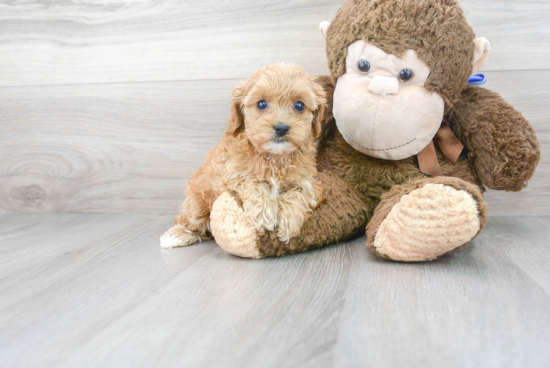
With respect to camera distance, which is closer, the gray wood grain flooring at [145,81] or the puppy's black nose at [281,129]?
the puppy's black nose at [281,129]

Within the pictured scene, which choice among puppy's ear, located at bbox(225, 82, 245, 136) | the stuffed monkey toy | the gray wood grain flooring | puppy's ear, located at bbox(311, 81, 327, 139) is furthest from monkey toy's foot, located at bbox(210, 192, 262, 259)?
the gray wood grain flooring

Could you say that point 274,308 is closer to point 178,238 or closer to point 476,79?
point 178,238

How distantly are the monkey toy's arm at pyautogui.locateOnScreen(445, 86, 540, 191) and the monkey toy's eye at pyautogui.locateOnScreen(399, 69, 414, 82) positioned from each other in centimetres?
23

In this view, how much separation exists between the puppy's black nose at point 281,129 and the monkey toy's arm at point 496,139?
0.55m

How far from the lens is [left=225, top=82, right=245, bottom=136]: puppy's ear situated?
100cm

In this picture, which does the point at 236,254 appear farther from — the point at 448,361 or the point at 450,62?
the point at 450,62

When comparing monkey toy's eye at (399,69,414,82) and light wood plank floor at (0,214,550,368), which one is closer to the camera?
light wood plank floor at (0,214,550,368)

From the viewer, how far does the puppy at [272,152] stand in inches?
37.4

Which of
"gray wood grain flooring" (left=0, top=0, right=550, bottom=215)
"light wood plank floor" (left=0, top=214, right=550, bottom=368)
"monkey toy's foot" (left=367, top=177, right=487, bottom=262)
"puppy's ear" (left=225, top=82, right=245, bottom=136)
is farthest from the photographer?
"gray wood grain flooring" (left=0, top=0, right=550, bottom=215)

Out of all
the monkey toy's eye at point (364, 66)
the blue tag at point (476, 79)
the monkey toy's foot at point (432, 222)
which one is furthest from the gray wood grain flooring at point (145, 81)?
the monkey toy's foot at point (432, 222)

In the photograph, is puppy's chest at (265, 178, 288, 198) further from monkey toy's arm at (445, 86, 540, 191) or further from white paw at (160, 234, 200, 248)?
monkey toy's arm at (445, 86, 540, 191)

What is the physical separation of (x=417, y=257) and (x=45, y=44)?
1.51 m

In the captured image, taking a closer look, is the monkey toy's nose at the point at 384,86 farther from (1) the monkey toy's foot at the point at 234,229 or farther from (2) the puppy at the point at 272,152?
(1) the monkey toy's foot at the point at 234,229

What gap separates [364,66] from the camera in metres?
1.08
